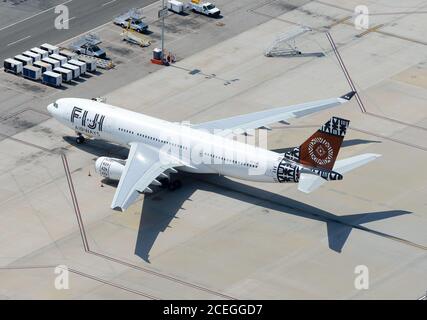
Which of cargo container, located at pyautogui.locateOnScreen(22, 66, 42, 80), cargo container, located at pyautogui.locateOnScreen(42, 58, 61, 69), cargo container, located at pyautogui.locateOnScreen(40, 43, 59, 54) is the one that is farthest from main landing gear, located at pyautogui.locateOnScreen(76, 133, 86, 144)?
cargo container, located at pyautogui.locateOnScreen(40, 43, 59, 54)

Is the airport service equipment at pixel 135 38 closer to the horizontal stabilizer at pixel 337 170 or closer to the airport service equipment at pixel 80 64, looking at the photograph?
the airport service equipment at pixel 80 64

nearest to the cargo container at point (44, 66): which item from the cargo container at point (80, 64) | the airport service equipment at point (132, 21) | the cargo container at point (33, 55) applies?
the cargo container at point (33, 55)

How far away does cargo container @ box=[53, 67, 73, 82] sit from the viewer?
13375 centimetres

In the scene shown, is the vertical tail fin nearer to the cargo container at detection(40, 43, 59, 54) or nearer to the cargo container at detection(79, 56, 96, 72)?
the cargo container at detection(79, 56, 96, 72)

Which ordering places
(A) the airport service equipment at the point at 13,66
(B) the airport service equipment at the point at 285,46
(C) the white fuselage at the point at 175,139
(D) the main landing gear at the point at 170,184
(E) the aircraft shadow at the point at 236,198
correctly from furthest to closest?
(B) the airport service equipment at the point at 285,46 < (A) the airport service equipment at the point at 13,66 < (D) the main landing gear at the point at 170,184 < (C) the white fuselage at the point at 175,139 < (E) the aircraft shadow at the point at 236,198

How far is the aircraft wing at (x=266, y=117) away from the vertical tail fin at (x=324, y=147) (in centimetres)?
1149

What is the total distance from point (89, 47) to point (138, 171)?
3584 cm

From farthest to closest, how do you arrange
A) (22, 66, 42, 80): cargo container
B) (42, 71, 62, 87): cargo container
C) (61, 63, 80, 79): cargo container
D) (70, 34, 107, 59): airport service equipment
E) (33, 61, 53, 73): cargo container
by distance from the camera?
(70, 34, 107, 59): airport service equipment → (33, 61, 53, 73): cargo container → (61, 63, 80, 79): cargo container → (22, 66, 42, 80): cargo container → (42, 71, 62, 87): cargo container

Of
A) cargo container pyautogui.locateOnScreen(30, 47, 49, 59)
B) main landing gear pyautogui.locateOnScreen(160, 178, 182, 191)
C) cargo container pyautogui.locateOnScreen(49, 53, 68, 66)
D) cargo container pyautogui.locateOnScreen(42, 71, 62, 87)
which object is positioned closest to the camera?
main landing gear pyautogui.locateOnScreen(160, 178, 182, 191)

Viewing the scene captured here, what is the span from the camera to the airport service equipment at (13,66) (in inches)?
5320

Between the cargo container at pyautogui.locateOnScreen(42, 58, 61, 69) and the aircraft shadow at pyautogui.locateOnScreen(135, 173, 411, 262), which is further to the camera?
the cargo container at pyautogui.locateOnScreen(42, 58, 61, 69)

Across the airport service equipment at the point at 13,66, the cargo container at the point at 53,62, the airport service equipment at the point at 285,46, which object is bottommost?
the airport service equipment at the point at 13,66

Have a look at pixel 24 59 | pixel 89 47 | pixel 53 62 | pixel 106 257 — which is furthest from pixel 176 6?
pixel 106 257

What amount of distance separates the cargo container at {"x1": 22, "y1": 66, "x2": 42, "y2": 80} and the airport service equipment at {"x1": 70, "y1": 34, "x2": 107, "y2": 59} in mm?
7577
